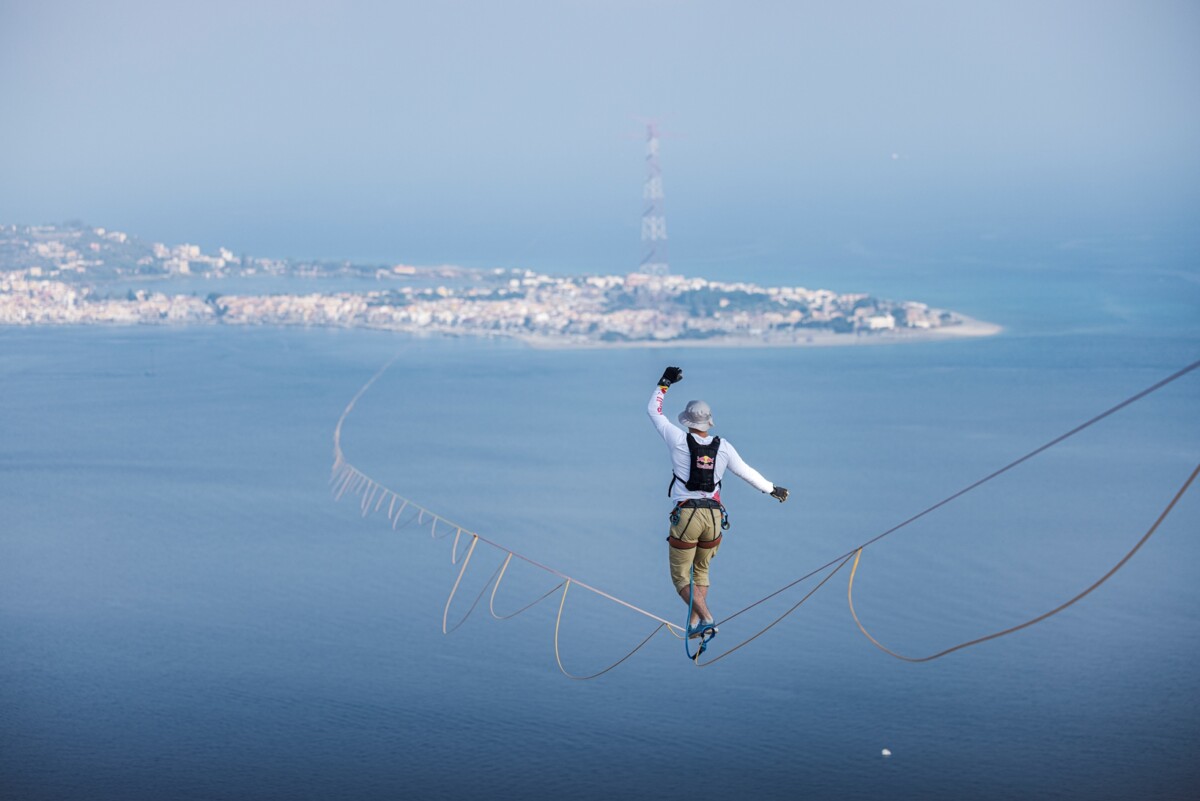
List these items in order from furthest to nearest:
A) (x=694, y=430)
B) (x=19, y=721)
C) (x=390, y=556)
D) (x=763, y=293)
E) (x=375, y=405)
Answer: (x=763, y=293), (x=375, y=405), (x=390, y=556), (x=19, y=721), (x=694, y=430)

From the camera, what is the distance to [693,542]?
8734 mm

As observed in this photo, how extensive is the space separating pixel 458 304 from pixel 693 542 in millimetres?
69952

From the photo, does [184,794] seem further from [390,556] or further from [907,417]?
[907,417]

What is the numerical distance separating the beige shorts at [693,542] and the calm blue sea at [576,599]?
12492 millimetres

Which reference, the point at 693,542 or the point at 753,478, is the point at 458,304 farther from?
the point at 753,478

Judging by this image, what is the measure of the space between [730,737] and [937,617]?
7.27 m

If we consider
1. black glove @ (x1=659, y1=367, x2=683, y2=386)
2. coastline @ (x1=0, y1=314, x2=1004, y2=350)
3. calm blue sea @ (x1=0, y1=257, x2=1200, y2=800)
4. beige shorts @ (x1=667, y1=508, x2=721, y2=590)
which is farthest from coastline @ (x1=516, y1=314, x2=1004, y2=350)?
black glove @ (x1=659, y1=367, x2=683, y2=386)

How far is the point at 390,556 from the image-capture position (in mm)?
32531

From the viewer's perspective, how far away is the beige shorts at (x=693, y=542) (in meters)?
8.60

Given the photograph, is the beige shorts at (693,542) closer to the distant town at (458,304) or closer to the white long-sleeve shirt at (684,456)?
the white long-sleeve shirt at (684,456)

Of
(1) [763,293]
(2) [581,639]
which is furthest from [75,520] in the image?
(1) [763,293]

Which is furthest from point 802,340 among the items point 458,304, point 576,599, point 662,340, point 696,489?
point 696,489

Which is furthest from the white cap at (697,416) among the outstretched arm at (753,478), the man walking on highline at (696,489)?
the outstretched arm at (753,478)

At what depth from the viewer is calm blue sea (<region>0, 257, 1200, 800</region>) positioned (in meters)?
21.9
